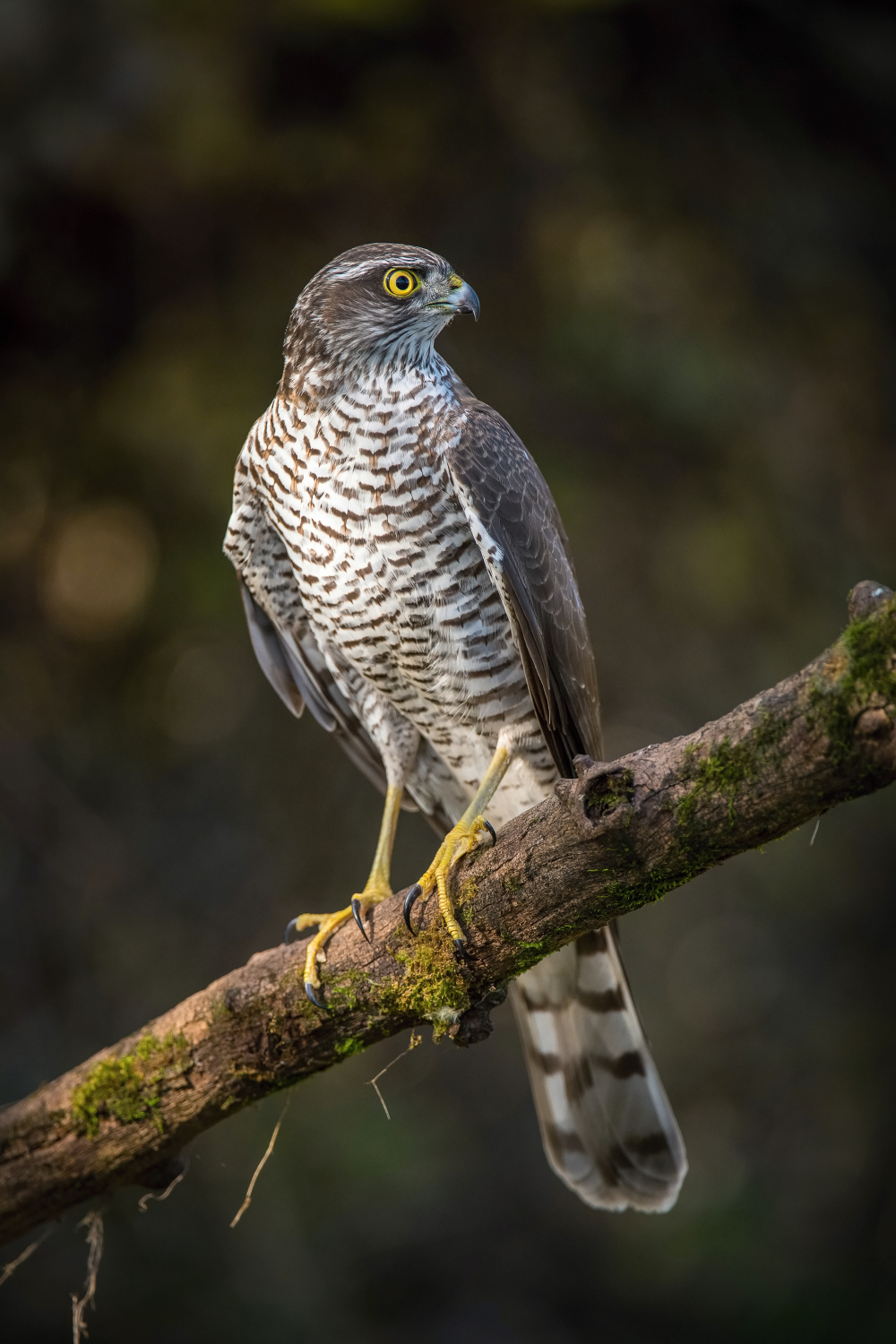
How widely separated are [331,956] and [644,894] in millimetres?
912

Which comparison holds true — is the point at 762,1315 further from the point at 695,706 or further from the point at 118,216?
the point at 118,216

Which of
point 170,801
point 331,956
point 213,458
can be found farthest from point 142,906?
point 331,956

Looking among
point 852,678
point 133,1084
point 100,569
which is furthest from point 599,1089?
point 100,569

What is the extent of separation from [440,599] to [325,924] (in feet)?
2.95

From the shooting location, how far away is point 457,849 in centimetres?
238

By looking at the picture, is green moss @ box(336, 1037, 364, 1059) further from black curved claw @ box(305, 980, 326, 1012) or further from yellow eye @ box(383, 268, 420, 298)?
yellow eye @ box(383, 268, 420, 298)

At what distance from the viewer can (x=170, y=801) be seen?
4672mm

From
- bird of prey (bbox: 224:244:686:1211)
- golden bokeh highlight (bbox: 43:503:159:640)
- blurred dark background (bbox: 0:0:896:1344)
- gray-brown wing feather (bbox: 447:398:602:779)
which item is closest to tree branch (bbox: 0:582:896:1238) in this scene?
bird of prey (bbox: 224:244:686:1211)

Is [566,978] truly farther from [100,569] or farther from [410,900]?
[100,569]

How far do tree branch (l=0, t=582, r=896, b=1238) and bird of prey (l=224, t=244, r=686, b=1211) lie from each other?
0.52ft

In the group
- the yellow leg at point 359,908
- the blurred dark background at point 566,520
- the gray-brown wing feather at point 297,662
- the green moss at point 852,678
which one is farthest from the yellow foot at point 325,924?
the blurred dark background at point 566,520

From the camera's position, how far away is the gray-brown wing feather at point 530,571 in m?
2.54

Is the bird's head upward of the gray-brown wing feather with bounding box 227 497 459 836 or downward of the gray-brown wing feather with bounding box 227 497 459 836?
upward

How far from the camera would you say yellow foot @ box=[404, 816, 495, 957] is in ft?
6.86
